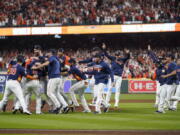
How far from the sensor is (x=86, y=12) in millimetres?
36938

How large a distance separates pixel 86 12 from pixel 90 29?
68.7 inches

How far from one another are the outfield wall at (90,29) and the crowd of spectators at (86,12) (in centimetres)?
39

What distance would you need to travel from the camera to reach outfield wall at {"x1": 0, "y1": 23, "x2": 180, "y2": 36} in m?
34.5

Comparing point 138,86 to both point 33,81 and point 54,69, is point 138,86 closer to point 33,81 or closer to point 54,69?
point 54,69

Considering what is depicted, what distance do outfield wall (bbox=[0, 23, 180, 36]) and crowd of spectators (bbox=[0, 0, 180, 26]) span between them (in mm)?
387

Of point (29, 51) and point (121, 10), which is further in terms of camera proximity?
point (29, 51)

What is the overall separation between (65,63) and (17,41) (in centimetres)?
2568

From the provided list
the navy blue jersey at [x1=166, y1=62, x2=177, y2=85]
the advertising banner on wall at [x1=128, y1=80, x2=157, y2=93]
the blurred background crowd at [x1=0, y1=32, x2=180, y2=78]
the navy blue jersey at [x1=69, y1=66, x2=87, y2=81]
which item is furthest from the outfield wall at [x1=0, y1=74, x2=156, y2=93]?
the navy blue jersey at [x1=69, y1=66, x2=87, y2=81]

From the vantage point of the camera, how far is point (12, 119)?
12414mm

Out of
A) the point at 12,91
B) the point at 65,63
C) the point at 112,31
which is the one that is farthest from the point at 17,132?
the point at 112,31

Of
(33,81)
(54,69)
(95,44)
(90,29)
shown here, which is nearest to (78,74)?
(54,69)

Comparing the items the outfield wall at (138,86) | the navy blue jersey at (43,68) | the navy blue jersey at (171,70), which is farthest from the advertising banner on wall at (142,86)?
the navy blue jersey at (43,68)

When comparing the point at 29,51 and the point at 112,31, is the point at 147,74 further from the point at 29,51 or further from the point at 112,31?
the point at 29,51

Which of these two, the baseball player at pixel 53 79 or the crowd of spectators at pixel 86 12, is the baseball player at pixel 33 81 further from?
the crowd of spectators at pixel 86 12
